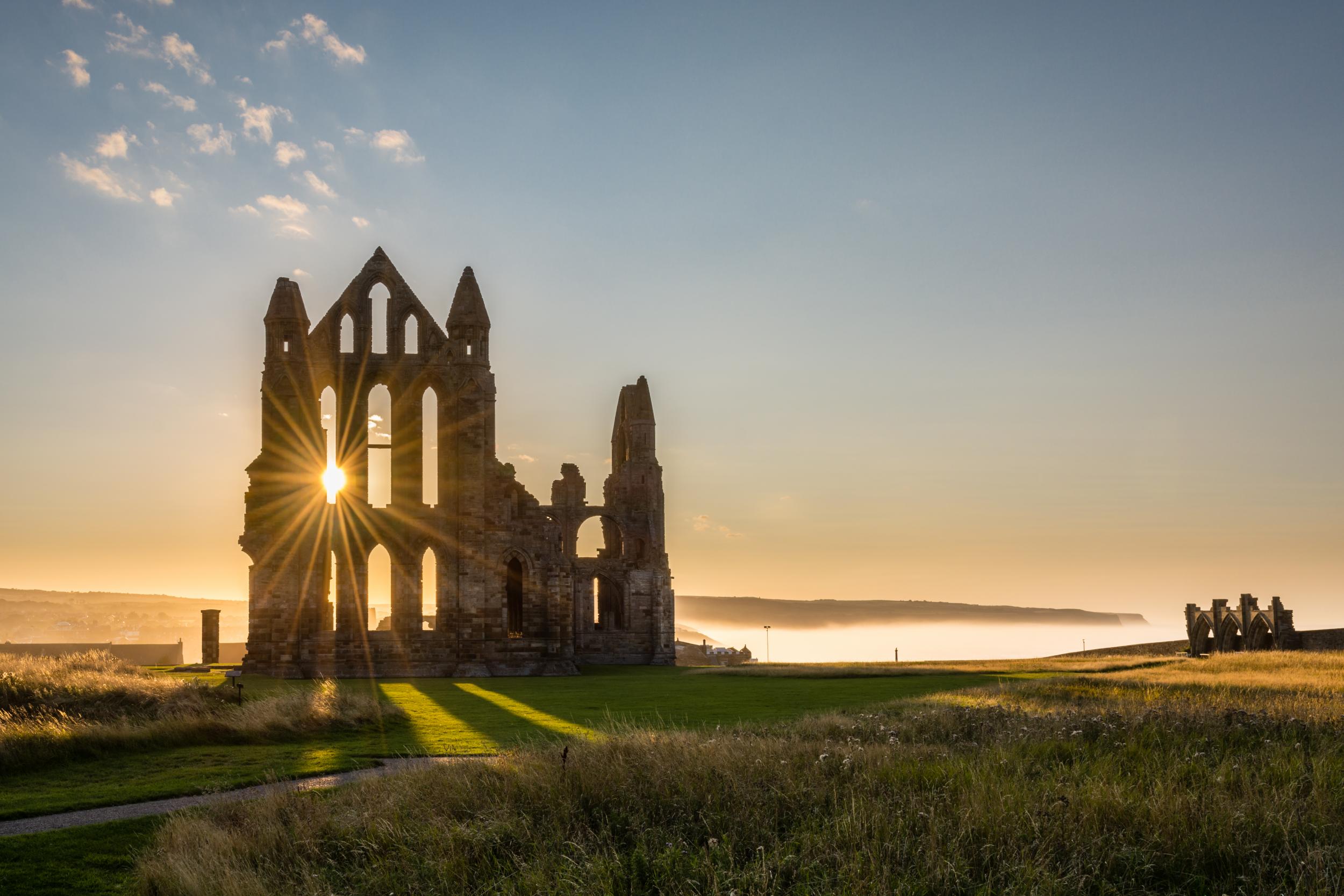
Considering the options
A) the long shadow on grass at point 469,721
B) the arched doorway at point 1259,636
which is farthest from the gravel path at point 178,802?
the arched doorway at point 1259,636

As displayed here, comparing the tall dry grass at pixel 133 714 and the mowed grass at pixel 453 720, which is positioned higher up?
the tall dry grass at pixel 133 714

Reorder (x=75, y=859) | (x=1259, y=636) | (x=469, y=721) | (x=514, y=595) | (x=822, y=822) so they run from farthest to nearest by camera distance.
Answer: (x=514, y=595)
(x=1259, y=636)
(x=469, y=721)
(x=75, y=859)
(x=822, y=822)

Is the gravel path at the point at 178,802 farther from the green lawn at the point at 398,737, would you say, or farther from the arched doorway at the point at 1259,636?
the arched doorway at the point at 1259,636

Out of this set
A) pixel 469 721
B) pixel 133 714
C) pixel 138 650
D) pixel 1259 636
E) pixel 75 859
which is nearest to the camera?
pixel 75 859

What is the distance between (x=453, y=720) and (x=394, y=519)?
18.8m

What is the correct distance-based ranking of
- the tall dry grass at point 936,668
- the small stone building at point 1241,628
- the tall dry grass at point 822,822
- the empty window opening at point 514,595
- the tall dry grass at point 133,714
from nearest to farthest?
the tall dry grass at point 822,822 < the tall dry grass at point 133,714 < the tall dry grass at point 936,668 < the small stone building at point 1241,628 < the empty window opening at point 514,595

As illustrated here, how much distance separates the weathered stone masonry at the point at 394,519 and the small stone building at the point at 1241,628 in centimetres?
2773

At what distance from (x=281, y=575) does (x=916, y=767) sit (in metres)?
31.3

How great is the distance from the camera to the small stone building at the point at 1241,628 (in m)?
41.0

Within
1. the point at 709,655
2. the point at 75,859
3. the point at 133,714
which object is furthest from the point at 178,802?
the point at 709,655

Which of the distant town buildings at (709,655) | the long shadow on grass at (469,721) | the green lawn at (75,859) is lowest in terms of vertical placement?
the distant town buildings at (709,655)

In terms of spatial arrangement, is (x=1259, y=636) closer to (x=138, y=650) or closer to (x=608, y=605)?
(x=608, y=605)

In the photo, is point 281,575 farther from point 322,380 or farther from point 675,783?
point 675,783

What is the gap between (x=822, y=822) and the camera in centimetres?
942
